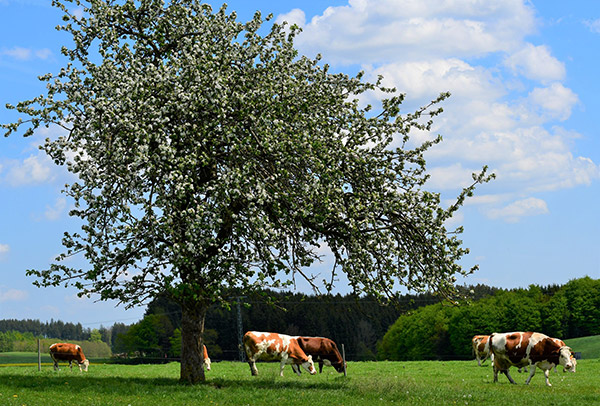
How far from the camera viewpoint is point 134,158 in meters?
21.9

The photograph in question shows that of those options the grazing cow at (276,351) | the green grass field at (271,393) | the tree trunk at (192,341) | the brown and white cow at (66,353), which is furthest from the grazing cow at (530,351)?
the brown and white cow at (66,353)

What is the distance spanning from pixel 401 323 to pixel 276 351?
86.2 meters

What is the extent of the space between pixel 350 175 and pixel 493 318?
283ft

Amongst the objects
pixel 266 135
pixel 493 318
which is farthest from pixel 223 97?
pixel 493 318

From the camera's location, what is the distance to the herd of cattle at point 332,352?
3088cm

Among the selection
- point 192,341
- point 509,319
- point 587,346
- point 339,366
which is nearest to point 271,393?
point 192,341

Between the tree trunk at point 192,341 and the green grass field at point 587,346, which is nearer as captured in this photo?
the tree trunk at point 192,341

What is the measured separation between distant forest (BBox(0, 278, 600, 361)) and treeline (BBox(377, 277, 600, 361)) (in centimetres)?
15

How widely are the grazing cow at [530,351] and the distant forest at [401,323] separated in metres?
62.9

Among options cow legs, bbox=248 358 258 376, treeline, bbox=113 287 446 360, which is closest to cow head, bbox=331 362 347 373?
cow legs, bbox=248 358 258 376

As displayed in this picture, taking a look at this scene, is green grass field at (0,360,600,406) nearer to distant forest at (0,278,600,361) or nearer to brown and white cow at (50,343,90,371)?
brown and white cow at (50,343,90,371)

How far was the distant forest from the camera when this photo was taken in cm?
10512

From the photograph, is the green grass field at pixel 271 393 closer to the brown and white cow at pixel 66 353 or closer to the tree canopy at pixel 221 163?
the tree canopy at pixel 221 163

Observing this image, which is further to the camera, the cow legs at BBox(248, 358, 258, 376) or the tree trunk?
the cow legs at BBox(248, 358, 258, 376)
